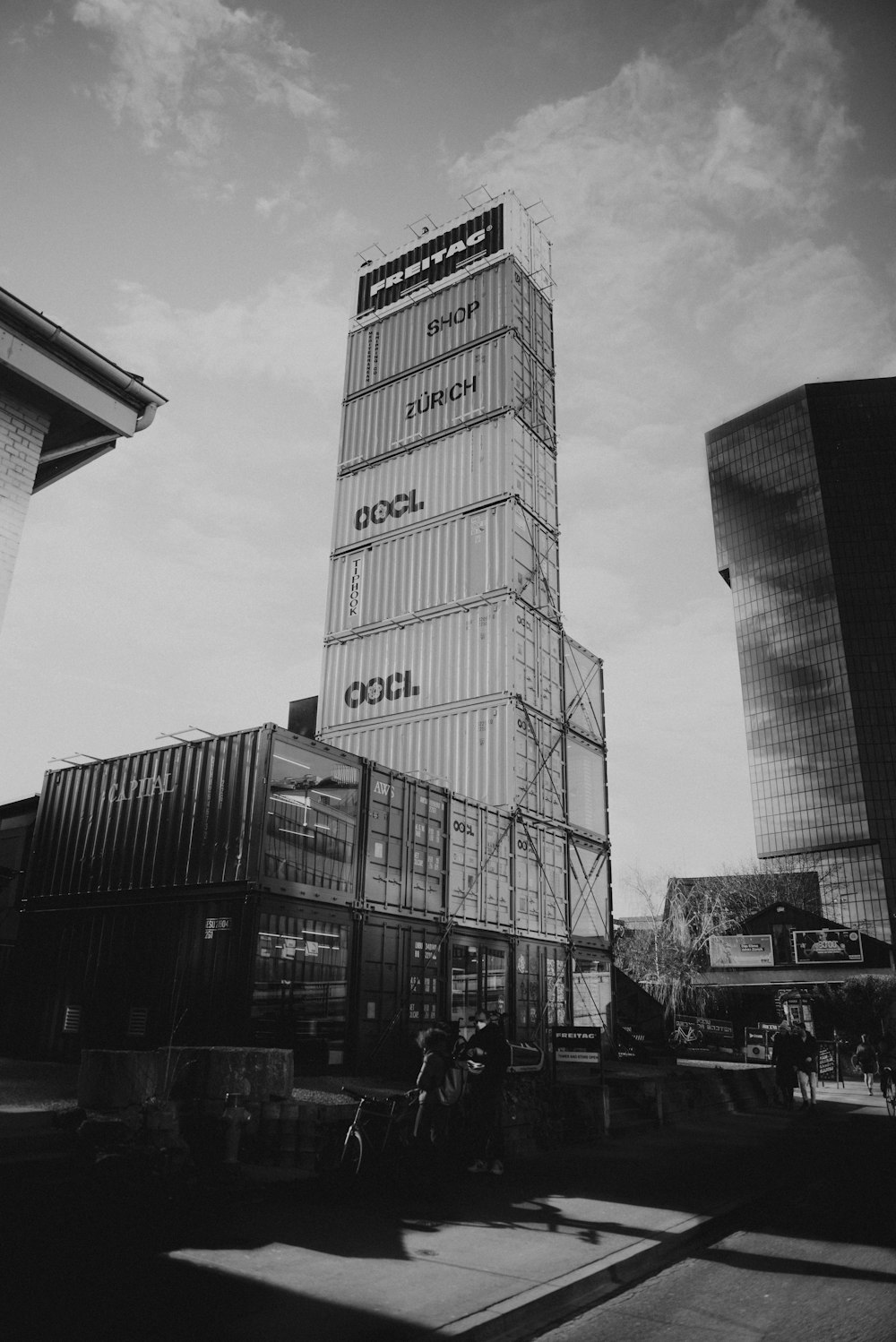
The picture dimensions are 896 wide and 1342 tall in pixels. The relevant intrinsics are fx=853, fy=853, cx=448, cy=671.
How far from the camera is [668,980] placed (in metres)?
49.0

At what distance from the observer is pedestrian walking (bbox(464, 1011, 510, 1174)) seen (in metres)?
9.35

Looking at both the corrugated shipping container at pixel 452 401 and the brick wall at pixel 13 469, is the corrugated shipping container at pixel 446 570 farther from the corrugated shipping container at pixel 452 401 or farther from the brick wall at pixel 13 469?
the brick wall at pixel 13 469

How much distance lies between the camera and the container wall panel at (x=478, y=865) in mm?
19578

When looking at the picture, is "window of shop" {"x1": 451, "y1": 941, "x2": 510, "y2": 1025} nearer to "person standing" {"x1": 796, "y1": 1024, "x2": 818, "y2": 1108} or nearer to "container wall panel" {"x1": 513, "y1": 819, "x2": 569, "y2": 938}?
"container wall panel" {"x1": 513, "y1": 819, "x2": 569, "y2": 938}

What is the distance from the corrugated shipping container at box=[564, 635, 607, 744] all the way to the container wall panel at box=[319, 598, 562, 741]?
74 cm

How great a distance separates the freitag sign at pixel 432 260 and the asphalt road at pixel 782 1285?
29.8m

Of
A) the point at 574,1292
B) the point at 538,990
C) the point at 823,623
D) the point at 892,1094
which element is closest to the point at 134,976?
the point at 538,990

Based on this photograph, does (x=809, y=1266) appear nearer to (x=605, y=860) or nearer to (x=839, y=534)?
(x=605, y=860)

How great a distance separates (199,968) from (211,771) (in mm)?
3584

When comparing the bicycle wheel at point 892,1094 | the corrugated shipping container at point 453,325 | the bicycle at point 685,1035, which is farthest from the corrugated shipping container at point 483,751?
the bicycle at point 685,1035

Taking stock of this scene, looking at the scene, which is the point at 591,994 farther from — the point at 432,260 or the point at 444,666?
the point at 432,260

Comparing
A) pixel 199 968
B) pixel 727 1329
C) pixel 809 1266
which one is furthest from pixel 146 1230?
pixel 199 968

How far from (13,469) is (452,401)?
1928 centimetres

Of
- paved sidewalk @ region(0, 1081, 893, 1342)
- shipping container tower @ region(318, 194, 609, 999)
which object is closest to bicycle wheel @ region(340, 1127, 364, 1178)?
paved sidewalk @ region(0, 1081, 893, 1342)
